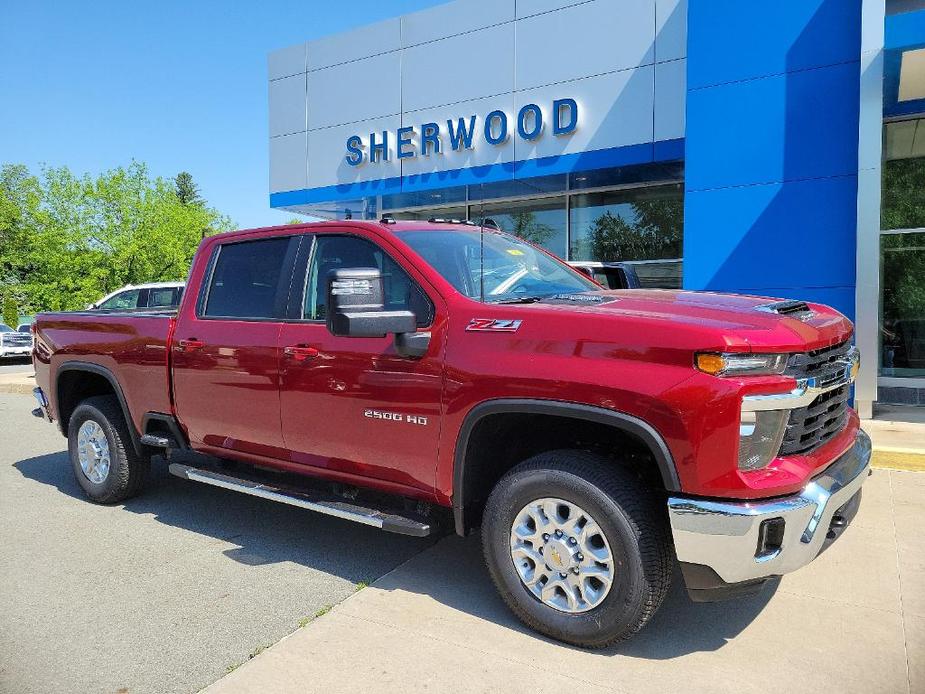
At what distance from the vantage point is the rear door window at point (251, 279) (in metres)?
4.37

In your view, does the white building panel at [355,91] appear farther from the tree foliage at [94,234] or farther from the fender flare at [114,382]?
the tree foliage at [94,234]

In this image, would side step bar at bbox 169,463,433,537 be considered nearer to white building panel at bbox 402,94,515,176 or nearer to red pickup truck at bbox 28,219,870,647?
red pickup truck at bbox 28,219,870,647

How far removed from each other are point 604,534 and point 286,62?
50.3 feet

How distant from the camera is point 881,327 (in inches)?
391

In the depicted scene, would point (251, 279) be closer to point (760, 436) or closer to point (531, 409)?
point (531, 409)

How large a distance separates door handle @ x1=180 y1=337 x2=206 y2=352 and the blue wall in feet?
24.6

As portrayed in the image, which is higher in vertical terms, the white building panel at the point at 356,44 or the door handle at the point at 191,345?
the white building panel at the point at 356,44

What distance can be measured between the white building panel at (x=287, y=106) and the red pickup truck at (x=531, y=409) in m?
12.1

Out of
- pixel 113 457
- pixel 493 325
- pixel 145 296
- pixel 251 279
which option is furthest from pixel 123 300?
pixel 493 325

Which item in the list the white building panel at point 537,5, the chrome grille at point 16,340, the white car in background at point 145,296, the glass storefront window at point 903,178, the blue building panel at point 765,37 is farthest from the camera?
the chrome grille at point 16,340

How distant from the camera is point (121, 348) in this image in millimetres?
5172

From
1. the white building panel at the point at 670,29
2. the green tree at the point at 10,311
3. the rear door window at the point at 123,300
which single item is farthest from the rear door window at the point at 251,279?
the green tree at the point at 10,311

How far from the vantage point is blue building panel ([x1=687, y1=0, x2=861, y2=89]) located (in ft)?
29.5

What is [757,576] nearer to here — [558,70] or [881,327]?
[881,327]
